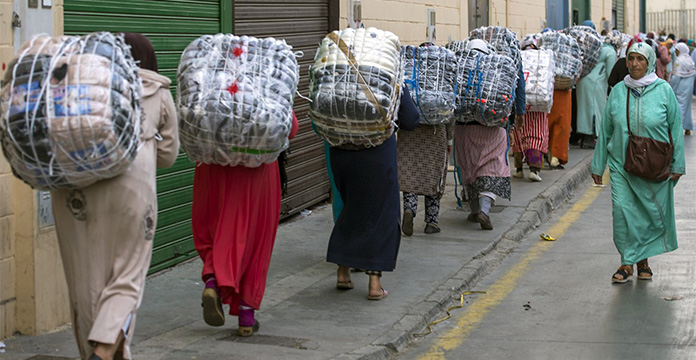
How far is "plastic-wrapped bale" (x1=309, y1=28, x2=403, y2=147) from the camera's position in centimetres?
658

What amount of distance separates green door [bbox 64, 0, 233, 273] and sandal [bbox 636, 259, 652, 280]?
11.0ft

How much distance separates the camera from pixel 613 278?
7898 millimetres

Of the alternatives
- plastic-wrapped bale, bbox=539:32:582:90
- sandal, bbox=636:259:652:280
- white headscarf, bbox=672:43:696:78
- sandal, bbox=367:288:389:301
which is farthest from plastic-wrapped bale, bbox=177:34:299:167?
white headscarf, bbox=672:43:696:78

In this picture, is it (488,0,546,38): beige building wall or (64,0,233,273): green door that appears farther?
(488,0,546,38): beige building wall

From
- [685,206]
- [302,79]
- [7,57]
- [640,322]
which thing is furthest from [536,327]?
[685,206]

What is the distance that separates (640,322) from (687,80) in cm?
1632

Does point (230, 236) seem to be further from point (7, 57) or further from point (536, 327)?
point (536, 327)

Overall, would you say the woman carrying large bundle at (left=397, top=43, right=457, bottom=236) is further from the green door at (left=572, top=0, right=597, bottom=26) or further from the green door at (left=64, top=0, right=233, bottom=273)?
the green door at (left=572, top=0, right=597, bottom=26)

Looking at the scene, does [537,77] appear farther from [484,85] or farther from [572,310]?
[572,310]

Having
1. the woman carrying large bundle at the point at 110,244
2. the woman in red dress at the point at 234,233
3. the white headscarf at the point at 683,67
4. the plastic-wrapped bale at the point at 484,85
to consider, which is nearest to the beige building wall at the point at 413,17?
the plastic-wrapped bale at the point at 484,85

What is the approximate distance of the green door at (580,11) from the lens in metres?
26.3

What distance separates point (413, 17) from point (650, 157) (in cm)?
637

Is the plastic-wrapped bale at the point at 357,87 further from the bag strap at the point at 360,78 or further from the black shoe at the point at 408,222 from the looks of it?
the black shoe at the point at 408,222

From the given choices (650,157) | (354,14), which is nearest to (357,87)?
(650,157)
